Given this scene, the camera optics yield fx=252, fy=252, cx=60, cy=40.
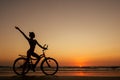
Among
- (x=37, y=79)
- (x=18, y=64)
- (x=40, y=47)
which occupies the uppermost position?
(x=40, y=47)

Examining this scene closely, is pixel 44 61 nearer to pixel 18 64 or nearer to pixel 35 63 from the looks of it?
pixel 35 63

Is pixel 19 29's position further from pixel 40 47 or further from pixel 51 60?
pixel 51 60

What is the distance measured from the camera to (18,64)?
16.2 m

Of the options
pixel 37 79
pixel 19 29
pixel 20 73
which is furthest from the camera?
pixel 20 73

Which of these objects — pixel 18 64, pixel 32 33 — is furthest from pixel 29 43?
pixel 18 64

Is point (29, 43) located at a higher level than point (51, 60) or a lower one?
higher

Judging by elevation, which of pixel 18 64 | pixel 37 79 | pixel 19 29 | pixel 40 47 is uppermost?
pixel 19 29

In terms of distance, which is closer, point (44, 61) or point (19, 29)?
point (19, 29)

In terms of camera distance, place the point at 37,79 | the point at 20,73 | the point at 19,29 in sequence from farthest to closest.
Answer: the point at 20,73 < the point at 19,29 < the point at 37,79

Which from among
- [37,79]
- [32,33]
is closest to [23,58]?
[32,33]

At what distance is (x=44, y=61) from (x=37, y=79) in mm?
4135

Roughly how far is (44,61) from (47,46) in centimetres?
113

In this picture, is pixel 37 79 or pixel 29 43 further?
pixel 29 43

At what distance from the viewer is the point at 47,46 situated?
51.5 ft
